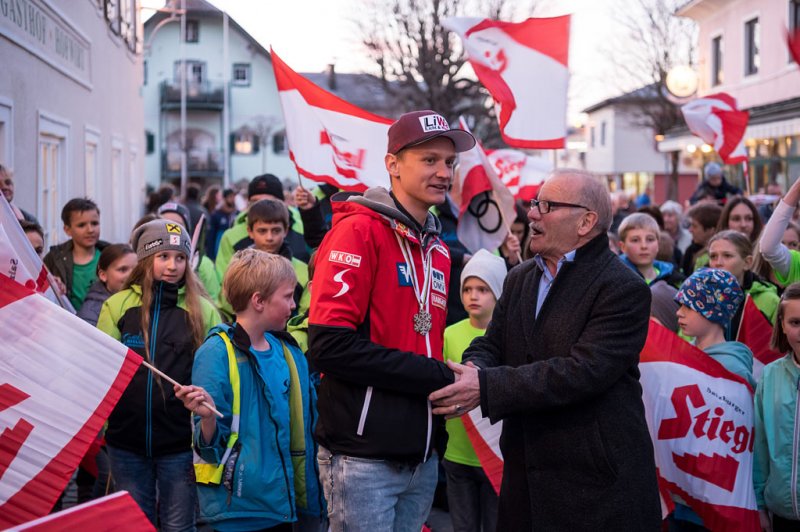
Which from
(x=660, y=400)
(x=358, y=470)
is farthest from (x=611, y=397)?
(x=660, y=400)

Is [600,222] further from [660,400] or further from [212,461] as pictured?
[212,461]

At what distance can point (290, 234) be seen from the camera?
29.6 feet

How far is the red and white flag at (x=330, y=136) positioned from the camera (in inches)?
300

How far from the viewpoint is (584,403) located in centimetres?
384

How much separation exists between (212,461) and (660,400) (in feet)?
7.25

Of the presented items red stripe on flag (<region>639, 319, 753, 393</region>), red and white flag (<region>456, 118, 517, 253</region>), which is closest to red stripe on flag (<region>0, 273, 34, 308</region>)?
red stripe on flag (<region>639, 319, 753, 393</region>)

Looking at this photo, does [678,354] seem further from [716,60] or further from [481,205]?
[716,60]

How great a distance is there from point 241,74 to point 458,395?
2648 inches

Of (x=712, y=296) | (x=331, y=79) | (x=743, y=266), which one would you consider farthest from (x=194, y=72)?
(x=712, y=296)

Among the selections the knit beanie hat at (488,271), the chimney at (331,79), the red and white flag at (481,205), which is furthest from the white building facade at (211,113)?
the knit beanie hat at (488,271)

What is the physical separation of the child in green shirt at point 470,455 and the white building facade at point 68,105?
509cm

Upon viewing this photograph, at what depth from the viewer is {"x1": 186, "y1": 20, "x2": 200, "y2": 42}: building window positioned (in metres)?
64.9

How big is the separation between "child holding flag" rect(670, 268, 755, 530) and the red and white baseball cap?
202 centimetres

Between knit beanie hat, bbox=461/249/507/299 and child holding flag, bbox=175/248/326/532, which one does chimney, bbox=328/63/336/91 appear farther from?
child holding flag, bbox=175/248/326/532
